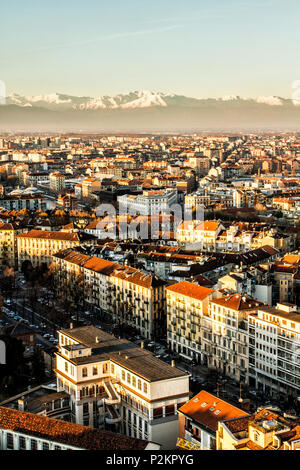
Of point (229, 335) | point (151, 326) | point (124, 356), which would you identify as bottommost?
point (151, 326)

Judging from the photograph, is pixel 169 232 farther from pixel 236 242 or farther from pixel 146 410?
pixel 146 410

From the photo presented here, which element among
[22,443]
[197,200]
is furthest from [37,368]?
[197,200]

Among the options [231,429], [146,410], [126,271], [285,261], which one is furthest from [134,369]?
[285,261]

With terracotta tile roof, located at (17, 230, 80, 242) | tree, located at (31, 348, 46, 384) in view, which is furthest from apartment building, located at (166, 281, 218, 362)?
terracotta tile roof, located at (17, 230, 80, 242)

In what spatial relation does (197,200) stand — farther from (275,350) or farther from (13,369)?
(13,369)

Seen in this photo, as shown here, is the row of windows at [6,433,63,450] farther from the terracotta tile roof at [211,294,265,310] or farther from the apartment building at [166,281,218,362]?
the apartment building at [166,281,218,362]

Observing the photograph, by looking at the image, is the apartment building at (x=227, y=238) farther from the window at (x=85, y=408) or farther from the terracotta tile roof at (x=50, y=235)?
the window at (x=85, y=408)
